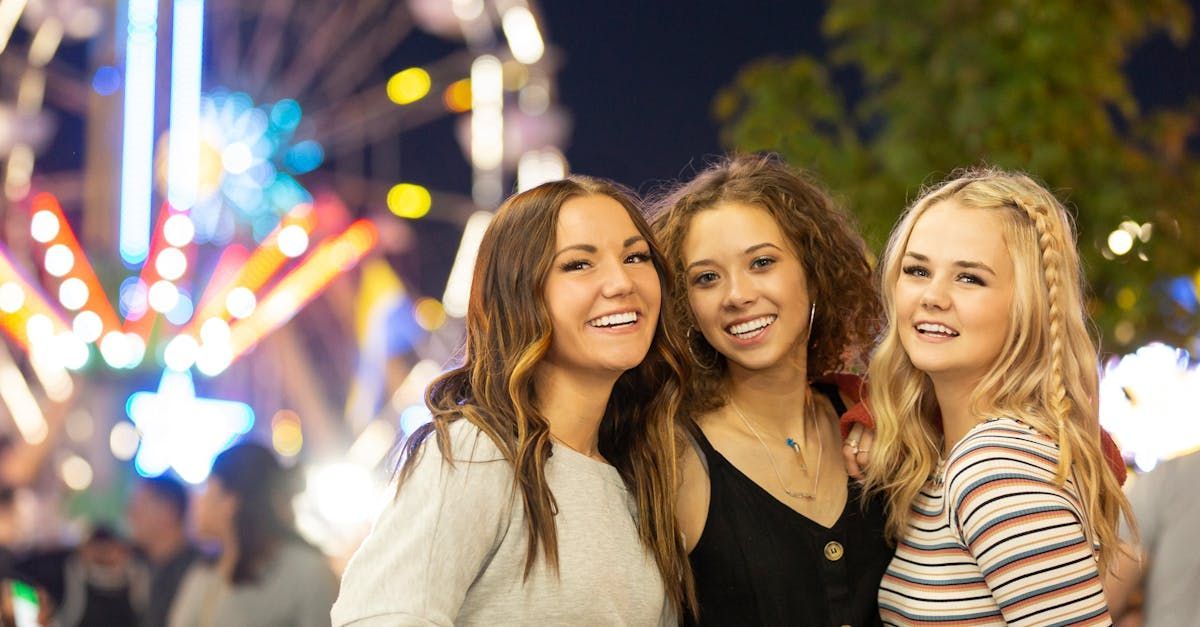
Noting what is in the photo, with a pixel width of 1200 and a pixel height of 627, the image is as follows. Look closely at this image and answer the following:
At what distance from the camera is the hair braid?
258 cm

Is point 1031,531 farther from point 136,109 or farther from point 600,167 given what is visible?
point 600,167

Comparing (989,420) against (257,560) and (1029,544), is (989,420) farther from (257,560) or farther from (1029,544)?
(257,560)

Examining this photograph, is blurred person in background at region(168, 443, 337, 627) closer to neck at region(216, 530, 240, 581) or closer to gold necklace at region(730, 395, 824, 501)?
neck at region(216, 530, 240, 581)

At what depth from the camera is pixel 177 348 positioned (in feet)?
32.1

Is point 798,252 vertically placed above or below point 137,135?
below

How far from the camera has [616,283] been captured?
2646mm

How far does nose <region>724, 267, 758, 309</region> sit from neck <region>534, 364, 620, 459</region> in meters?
0.37

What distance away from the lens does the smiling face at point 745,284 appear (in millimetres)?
2975

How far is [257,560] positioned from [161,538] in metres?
1.37

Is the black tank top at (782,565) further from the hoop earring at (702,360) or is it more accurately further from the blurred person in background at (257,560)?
the blurred person in background at (257,560)

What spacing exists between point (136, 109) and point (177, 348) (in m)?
1.71

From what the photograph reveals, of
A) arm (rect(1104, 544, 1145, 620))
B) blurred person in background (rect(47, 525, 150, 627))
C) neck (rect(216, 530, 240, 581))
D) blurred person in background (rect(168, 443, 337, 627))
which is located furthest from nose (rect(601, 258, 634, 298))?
blurred person in background (rect(47, 525, 150, 627))

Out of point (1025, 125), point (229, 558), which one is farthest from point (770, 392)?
point (229, 558)

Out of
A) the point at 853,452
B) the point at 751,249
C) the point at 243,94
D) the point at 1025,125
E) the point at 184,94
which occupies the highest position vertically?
the point at 243,94
